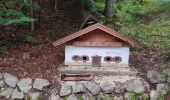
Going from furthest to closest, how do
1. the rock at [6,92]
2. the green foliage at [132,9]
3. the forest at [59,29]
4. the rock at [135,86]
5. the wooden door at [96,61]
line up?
the green foliage at [132,9] < the forest at [59,29] < the wooden door at [96,61] < the rock at [135,86] < the rock at [6,92]

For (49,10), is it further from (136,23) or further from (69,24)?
(136,23)

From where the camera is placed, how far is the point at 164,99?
12.0 metres

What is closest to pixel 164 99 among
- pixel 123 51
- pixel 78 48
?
pixel 123 51

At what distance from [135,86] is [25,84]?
350 cm

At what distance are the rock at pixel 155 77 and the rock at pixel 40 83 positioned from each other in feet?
10.9

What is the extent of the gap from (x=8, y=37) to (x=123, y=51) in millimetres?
4881

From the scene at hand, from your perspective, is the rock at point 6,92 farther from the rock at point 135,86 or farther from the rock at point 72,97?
the rock at point 135,86

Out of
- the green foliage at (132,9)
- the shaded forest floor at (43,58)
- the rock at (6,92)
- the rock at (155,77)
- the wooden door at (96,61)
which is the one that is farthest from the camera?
the green foliage at (132,9)

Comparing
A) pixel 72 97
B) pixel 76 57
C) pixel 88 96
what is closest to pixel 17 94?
pixel 72 97

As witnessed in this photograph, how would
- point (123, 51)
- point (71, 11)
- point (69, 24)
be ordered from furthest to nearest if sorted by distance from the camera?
point (71, 11), point (69, 24), point (123, 51)

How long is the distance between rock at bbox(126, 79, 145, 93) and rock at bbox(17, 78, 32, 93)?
123 inches

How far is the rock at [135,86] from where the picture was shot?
473 inches

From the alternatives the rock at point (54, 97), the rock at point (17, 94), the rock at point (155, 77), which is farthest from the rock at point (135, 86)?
the rock at point (17, 94)

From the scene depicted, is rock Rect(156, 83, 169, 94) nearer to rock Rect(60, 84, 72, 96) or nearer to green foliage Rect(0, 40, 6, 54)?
rock Rect(60, 84, 72, 96)
